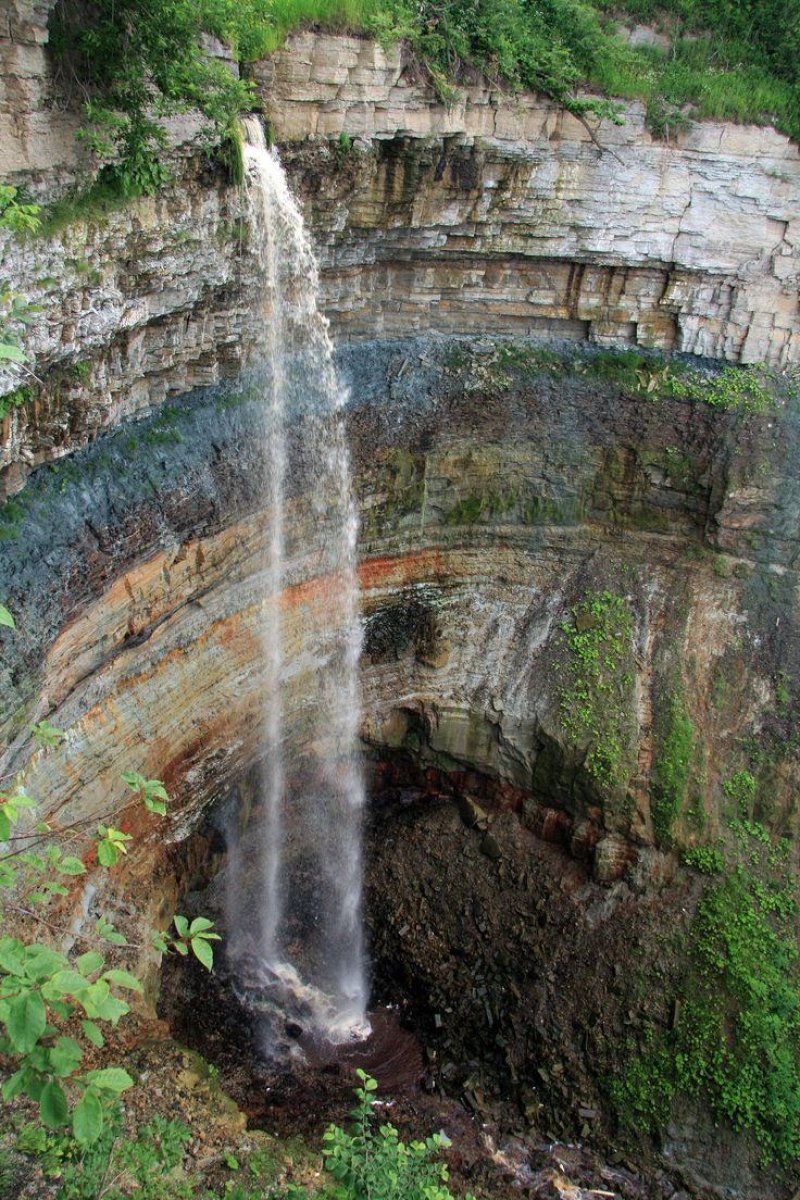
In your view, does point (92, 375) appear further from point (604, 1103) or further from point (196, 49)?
point (604, 1103)

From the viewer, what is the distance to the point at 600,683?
13.1 metres

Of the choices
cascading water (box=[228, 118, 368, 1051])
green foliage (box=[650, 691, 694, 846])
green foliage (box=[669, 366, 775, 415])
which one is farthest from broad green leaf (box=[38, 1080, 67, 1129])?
green foliage (box=[669, 366, 775, 415])

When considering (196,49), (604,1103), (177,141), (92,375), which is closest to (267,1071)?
(604,1103)

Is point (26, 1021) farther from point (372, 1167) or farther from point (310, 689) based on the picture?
point (310, 689)

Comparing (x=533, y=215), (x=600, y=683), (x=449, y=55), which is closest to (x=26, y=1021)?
(x=600, y=683)

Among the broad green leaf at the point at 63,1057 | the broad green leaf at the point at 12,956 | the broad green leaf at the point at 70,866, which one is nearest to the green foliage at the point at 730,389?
the broad green leaf at the point at 70,866

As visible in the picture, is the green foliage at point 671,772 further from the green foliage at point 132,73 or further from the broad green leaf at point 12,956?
the broad green leaf at point 12,956

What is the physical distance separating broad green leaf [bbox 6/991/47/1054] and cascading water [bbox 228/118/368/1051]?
881 centimetres

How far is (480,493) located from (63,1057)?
11.7 meters

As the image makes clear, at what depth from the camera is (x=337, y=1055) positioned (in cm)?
1162

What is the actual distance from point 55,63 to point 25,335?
8.02 ft

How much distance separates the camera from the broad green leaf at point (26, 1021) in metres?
3.01

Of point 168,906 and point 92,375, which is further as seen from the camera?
point 168,906

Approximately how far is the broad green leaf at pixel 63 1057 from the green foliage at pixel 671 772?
34.5ft
